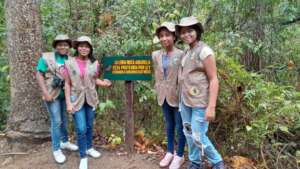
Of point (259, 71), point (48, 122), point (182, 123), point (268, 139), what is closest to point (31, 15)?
point (48, 122)

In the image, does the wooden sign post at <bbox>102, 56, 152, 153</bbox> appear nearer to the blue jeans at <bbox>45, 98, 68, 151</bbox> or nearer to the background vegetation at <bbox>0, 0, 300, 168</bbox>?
the background vegetation at <bbox>0, 0, 300, 168</bbox>

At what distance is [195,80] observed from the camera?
11.8ft

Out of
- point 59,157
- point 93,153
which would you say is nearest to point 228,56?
point 93,153

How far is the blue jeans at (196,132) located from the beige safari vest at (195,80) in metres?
0.10

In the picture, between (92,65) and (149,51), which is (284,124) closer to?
(149,51)

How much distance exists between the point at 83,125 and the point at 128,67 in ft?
3.08

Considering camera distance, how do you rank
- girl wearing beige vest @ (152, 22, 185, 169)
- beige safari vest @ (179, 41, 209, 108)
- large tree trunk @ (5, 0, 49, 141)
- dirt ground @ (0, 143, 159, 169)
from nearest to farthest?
beige safari vest @ (179, 41, 209, 108) < girl wearing beige vest @ (152, 22, 185, 169) < dirt ground @ (0, 143, 159, 169) < large tree trunk @ (5, 0, 49, 141)

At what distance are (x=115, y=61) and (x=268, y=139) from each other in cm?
223

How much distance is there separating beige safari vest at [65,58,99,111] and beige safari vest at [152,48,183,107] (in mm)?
844

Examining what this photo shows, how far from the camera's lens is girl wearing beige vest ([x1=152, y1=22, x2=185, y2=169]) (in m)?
3.91

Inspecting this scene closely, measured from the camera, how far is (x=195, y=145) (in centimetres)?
381

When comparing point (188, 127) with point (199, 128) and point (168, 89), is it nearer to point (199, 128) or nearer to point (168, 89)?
point (199, 128)

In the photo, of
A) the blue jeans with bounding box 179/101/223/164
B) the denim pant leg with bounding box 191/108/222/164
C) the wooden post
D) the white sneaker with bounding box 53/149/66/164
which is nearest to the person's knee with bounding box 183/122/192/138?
the blue jeans with bounding box 179/101/223/164

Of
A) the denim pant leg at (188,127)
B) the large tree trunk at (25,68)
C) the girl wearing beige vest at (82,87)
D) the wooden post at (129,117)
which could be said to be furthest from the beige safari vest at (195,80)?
the large tree trunk at (25,68)
